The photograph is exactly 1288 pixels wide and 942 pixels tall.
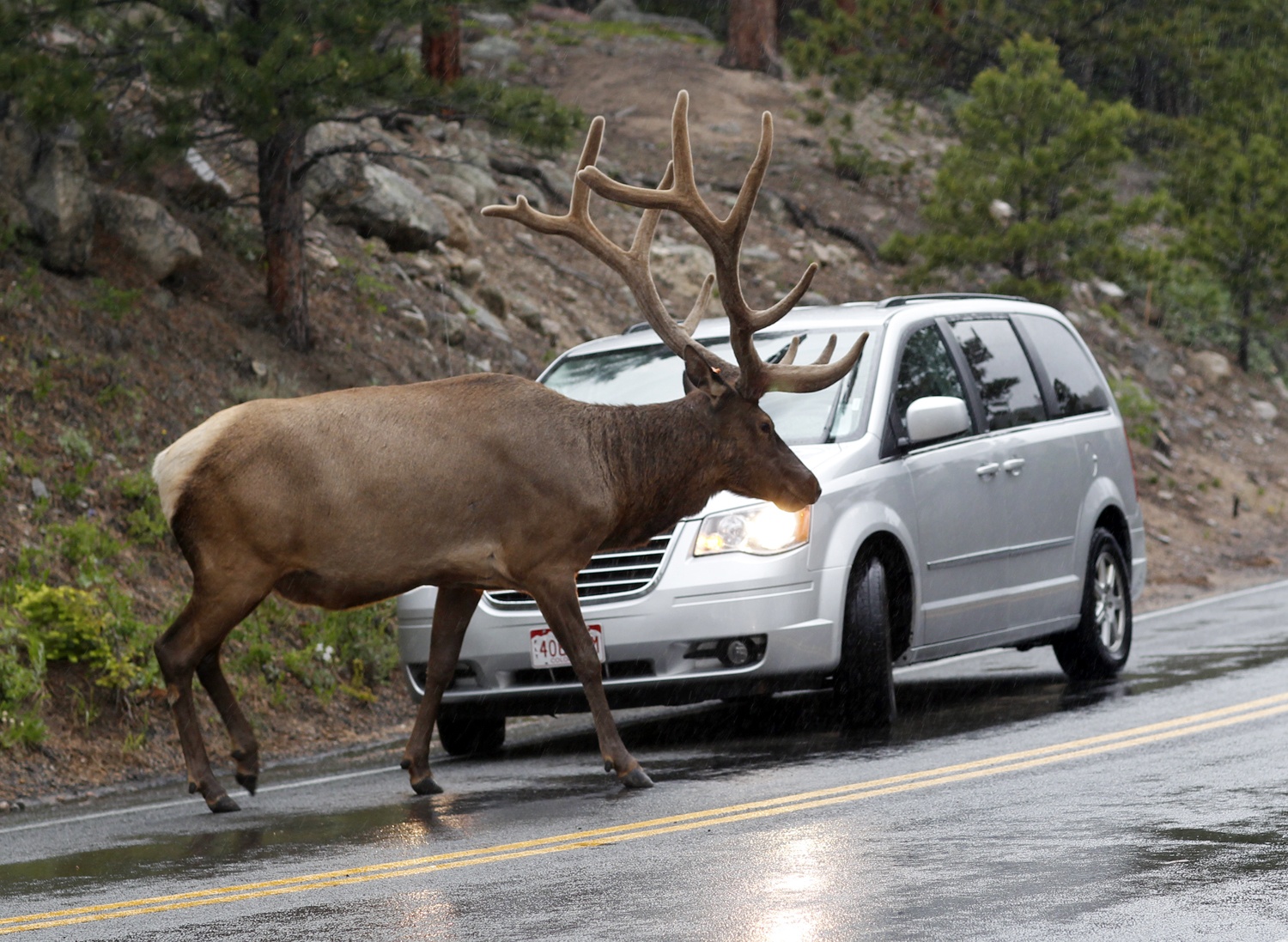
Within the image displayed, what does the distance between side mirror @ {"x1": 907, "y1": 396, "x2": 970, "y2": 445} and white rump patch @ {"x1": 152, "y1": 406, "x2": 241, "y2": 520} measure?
343 cm

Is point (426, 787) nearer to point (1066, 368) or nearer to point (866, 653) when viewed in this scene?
point (866, 653)

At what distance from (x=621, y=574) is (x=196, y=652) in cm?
209

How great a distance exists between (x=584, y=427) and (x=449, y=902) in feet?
10.6

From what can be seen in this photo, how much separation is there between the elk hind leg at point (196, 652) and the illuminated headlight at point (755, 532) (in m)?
2.21

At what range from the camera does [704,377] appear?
862 centimetres

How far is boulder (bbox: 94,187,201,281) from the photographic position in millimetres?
15008

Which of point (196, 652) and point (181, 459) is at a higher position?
point (181, 459)

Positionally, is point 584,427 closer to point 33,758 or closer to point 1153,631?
point 33,758

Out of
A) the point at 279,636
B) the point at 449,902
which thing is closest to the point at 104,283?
the point at 279,636

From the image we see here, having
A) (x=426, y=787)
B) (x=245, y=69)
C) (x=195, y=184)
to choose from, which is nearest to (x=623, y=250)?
(x=426, y=787)

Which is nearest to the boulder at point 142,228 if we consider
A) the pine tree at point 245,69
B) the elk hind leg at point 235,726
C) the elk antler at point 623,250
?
the pine tree at point 245,69

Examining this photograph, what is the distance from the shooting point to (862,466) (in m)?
9.33

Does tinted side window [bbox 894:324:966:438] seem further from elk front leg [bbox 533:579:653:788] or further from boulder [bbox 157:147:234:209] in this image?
boulder [bbox 157:147:234:209]

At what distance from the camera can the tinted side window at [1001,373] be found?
1059 cm
